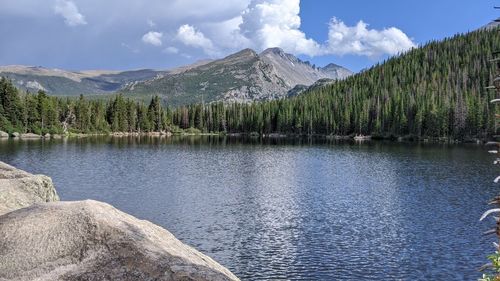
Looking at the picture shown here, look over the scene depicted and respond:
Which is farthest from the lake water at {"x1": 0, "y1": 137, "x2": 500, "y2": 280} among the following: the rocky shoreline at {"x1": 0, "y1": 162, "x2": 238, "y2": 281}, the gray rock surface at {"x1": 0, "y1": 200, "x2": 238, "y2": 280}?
the gray rock surface at {"x1": 0, "y1": 200, "x2": 238, "y2": 280}

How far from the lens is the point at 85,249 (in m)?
12.9

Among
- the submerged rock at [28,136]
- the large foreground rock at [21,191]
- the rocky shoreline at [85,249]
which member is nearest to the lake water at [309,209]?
the large foreground rock at [21,191]

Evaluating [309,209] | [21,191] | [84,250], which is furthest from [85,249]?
[309,209]

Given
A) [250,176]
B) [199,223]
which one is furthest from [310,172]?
[199,223]

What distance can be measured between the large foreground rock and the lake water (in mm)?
14424

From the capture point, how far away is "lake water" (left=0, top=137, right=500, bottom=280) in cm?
3666

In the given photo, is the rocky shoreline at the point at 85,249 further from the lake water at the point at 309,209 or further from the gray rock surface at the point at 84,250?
the lake water at the point at 309,209

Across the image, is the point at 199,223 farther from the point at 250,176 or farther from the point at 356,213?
the point at 250,176

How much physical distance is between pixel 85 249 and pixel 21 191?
13416mm

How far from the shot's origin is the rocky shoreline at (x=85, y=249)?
12055 millimetres

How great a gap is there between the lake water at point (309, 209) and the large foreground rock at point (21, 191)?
14424 millimetres

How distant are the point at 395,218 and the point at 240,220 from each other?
58.1 ft

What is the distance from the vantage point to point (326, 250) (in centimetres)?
3966

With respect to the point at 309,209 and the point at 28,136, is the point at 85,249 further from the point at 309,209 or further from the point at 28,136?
the point at 28,136
